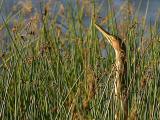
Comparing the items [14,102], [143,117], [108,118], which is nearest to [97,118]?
[108,118]

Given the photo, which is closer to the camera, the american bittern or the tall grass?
the american bittern

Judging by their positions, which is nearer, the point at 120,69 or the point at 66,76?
the point at 120,69

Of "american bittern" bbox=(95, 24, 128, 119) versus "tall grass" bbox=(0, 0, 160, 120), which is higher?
"american bittern" bbox=(95, 24, 128, 119)

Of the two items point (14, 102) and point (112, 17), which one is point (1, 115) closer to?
point (14, 102)

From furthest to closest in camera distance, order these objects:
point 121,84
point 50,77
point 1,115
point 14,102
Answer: point 50,77 → point 14,102 → point 1,115 → point 121,84

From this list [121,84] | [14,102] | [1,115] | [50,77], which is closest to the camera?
[121,84]

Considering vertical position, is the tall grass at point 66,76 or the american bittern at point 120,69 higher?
the american bittern at point 120,69

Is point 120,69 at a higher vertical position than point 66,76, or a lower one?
higher

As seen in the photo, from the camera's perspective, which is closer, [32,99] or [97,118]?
[97,118]

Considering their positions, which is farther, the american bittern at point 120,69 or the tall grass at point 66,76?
the tall grass at point 66,76

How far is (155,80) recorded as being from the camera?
4777mm

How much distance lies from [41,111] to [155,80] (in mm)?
852

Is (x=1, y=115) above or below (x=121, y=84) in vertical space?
below

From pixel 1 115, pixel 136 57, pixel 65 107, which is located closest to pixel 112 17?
pixel 136 57
